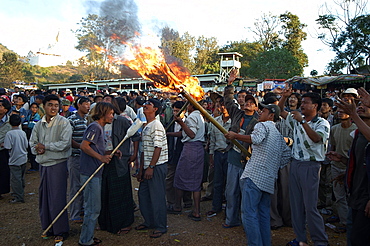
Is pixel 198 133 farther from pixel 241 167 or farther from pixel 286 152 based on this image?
pixel 286 152

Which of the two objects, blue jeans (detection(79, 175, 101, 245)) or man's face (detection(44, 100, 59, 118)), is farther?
man's face (detection(44, 100, 59, 118))

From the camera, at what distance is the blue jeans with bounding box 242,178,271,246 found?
396 centimetres

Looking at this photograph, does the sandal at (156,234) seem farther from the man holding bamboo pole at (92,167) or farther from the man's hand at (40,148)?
the man's hand at (40,148)

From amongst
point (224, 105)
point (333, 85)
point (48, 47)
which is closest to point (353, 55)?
point (333, 85)

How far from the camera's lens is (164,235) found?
4914mm

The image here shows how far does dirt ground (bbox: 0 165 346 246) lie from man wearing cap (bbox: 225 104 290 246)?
32.4 inches

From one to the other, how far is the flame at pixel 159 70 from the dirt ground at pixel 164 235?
2.95 m

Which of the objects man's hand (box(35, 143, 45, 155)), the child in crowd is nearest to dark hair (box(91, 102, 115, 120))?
man's hand (box(35, 143, 45, 155))

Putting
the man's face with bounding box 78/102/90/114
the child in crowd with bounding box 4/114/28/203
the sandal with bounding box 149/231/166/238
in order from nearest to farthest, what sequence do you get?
1. the sandal with bounding box 149/231/166/238
2. the man's face with bounding box 78/102/90/114
3. the child in crowd with bounding box 4/114/28/203

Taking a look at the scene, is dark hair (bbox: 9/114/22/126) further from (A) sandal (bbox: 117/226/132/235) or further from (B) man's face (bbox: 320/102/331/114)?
(B) man's face (bbox: 320/102/331/114)

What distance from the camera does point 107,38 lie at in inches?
288

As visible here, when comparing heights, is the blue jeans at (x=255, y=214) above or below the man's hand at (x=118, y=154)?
below

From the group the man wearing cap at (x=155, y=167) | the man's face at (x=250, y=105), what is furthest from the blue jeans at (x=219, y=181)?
the man wearing cap at (x=155, y=167)

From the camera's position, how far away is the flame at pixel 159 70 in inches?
267
